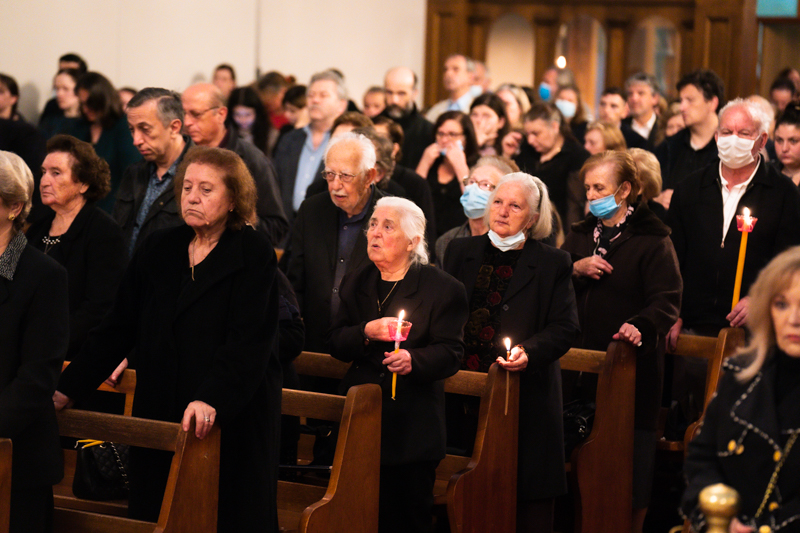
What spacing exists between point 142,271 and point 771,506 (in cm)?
198

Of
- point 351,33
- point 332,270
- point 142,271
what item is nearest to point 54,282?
point 142,271

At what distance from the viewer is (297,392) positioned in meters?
3.93

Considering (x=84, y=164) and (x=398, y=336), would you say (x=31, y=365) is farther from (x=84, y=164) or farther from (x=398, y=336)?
(x=84, y=164)

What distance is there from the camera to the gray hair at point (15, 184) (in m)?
3.25

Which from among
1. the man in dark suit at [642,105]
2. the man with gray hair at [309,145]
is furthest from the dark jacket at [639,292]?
the man in dark suit at [642,105]

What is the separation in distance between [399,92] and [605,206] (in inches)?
156

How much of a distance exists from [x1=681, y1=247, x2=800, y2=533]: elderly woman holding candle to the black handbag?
2040 millimetres

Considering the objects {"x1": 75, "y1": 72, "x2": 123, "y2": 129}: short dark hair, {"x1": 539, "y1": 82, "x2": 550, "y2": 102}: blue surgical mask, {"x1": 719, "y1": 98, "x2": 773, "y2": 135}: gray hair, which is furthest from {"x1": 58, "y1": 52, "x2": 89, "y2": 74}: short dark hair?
{"x1": 719, "y1": 98, "x2": 773, "y2": 135}: gray hair

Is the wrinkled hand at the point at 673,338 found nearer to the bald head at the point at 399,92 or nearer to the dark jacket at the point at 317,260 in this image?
the dark jacket at the point at 317,260

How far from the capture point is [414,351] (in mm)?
3871

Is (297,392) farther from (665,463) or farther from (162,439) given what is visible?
(665,463)

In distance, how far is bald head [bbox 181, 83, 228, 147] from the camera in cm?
535

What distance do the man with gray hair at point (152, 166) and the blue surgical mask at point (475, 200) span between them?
1354 mm

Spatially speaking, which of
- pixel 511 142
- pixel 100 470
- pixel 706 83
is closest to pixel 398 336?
pixel 100 470
